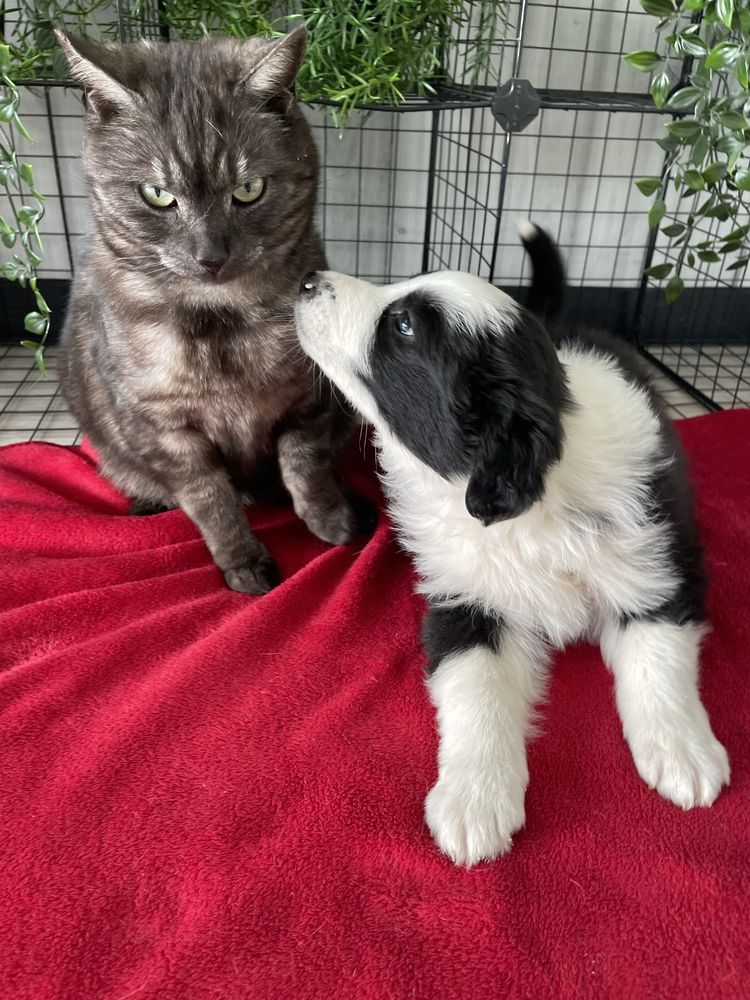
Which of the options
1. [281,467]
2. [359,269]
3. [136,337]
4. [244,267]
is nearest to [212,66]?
[244,267]

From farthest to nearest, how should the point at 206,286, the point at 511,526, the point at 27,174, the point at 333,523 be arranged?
the point at 333,523 → the point at 27,174 → the point at 206,286 → the point at 511,526

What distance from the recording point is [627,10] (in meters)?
2.52

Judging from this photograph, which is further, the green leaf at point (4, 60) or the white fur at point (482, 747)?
the green leaf at point (4, 60)

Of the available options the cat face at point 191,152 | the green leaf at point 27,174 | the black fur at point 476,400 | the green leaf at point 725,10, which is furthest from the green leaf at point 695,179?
the green leaf at point 27,174

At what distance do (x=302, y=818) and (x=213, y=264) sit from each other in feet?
3.03

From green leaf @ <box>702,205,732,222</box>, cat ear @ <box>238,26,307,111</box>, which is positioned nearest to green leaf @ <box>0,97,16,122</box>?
cat ear @ <box>238,26,307,111</box>

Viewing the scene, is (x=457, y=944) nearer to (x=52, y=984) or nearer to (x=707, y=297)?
(x=52, y=984)

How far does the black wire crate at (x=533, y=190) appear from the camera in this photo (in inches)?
104

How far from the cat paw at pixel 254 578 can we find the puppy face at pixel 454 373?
473 millimetres

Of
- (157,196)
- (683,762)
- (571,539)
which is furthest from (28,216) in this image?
(683,762)

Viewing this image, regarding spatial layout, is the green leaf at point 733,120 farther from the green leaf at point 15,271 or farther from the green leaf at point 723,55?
the green leaf at point 15,271

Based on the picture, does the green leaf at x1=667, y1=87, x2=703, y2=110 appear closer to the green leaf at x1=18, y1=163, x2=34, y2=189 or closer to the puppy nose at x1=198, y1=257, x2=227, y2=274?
the puppy nose at x1=198, y1=257, x2=227, y2=274

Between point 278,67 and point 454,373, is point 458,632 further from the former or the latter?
point 278,67

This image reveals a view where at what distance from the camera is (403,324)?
1.22 metres
